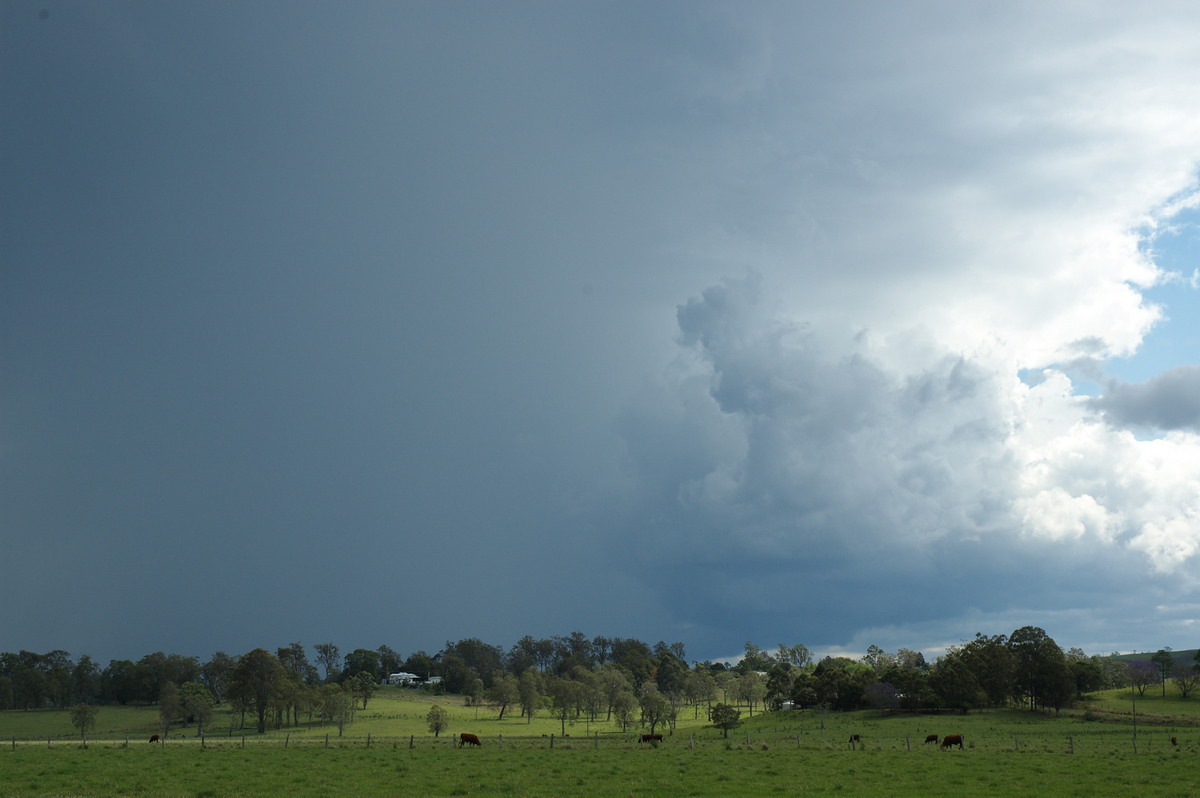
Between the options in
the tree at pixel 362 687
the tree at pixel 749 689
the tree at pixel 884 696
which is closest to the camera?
the tree at pixel 884 696

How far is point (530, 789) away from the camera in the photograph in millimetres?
36281

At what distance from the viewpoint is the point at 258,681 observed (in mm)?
128000

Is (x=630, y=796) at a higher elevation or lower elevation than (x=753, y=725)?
higher

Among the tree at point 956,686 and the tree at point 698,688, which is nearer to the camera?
the tree at point 956,686

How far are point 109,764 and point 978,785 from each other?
5098 cm

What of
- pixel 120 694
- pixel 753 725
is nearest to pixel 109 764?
pixel 753 725

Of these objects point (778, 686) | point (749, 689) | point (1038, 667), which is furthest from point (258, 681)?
point (1038, 667)

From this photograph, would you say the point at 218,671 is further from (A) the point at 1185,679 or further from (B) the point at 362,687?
(A) the point at 1185,679

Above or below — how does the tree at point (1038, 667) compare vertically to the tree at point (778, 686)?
above

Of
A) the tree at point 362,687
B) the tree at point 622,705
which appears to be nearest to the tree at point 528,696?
the tree at point 622,705

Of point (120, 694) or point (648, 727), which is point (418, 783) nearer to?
point (648, 727)

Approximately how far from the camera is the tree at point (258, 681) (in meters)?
128

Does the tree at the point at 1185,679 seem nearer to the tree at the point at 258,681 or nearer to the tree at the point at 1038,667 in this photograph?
the tree at the point at 1038,667

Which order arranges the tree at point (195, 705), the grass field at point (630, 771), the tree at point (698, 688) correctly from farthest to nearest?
the tree at point (698, 688) < the tree at point (195, 705) < the grass field at point (630, 771)
